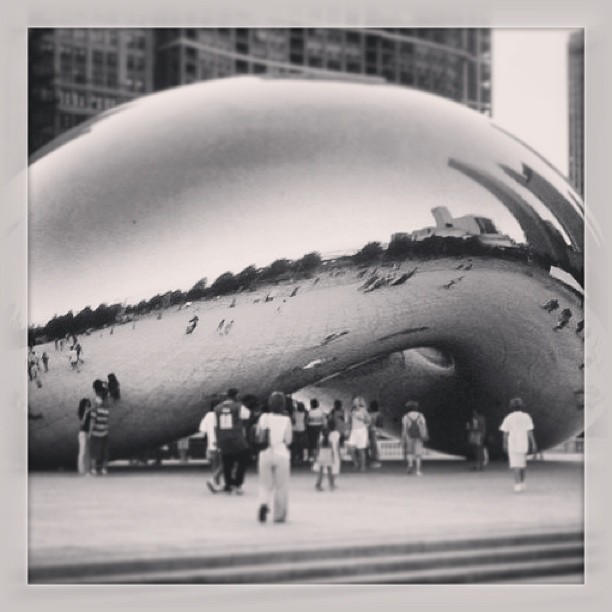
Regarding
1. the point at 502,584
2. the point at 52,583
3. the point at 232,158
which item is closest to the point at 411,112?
the point at 232,158

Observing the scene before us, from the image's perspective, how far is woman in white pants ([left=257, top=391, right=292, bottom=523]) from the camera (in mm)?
8594

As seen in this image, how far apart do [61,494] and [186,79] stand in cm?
5644

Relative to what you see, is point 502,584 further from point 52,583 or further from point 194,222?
point 194,222

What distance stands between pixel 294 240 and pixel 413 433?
2.82 meters

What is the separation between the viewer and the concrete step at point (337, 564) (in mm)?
7621

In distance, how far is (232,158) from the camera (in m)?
10.4

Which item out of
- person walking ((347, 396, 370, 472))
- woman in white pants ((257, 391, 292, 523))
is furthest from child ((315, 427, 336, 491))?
woman in white pants ((257, 391, 292, 523))

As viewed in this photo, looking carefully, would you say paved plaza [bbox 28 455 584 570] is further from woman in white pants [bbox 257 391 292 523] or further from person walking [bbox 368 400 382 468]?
person walking [bbox 368 400 382 468]

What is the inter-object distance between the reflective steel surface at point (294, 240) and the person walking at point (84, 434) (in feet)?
0.29

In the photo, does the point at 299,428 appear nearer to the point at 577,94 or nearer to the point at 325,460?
the point at 325,460

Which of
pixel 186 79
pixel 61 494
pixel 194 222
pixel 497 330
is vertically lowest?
Result: pixel 61 494

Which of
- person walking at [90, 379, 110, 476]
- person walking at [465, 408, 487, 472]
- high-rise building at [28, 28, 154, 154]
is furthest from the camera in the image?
Answer: high-rise building at [28, 28, 154, 154]

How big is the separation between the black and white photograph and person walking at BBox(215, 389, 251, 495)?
0.02 meters

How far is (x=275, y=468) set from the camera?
862cm
